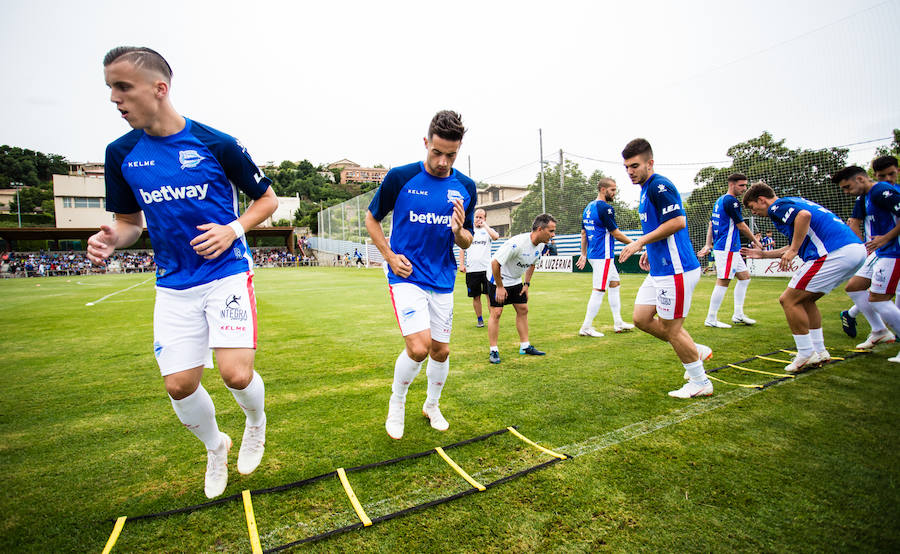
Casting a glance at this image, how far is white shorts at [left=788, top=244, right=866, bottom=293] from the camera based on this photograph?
427 cm

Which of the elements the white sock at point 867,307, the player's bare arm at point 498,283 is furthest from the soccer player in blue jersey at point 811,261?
the player's bare arm at point 498,283

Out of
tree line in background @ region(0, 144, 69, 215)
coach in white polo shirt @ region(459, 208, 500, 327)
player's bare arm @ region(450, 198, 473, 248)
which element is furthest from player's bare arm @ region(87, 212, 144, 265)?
tree line in background @ region(0, 144, 69, 215)

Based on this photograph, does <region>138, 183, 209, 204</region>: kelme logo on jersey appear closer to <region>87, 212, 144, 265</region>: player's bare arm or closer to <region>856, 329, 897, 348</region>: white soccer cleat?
<region>87, 212, 144, 265</region>: player's bare arm

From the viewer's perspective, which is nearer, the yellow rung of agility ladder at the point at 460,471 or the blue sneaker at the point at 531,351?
the yellow rung of agility ladder at the point at 460,471

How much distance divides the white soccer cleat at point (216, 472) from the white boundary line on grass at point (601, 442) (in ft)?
2.08

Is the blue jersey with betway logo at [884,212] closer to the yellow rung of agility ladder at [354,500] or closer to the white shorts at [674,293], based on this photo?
the white shorts at [674,293]

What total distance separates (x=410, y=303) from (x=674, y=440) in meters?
2.16

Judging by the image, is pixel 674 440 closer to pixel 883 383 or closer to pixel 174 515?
pixel 883 383

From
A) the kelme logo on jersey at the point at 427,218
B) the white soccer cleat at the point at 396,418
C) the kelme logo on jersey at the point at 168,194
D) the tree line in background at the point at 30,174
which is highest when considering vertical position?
the tree line in background at the point at 30,174

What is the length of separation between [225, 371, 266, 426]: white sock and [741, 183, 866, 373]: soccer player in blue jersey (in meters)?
5.02

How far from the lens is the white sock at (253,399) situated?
2.47 meters

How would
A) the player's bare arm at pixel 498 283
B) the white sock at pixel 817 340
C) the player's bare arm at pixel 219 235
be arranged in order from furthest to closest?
the player's bare arm at pixel 498 283 < the white sock at pixel 817 340 < the player's bare arm at pixel 219 235

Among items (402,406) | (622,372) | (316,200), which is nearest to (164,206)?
(402,406)

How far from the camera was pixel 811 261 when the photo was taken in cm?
441
